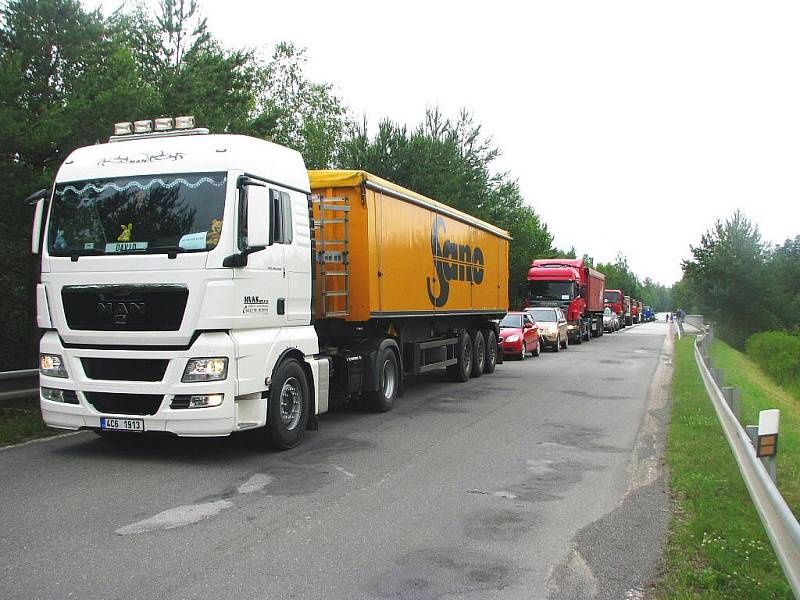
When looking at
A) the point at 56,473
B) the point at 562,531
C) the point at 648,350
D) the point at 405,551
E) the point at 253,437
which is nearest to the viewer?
the point at 405,551

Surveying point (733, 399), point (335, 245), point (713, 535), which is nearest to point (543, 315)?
point (335, 245)

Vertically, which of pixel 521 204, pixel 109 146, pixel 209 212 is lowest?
pixel 209 212

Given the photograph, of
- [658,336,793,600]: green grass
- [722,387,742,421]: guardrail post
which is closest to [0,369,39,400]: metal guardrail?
[658,336,793,600]: green grass

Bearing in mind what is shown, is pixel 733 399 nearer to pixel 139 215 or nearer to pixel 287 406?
pixel 287 406

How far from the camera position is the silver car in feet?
91.8

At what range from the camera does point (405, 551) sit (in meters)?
5.02

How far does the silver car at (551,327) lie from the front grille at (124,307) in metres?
22.1

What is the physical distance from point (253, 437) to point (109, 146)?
356cm

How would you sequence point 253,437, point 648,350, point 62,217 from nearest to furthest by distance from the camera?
1. point 62,217
2. point 253,437
3. point 648,350

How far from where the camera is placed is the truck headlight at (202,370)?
7191mm

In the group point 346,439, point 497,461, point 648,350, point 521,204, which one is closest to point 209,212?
point 346,439

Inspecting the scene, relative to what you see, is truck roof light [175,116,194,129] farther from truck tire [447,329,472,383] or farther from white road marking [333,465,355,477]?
truck tire [447,329,472,383]

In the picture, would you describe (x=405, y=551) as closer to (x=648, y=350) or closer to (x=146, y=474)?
(x=146, y=474)

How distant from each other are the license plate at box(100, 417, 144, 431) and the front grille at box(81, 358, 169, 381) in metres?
0.41
